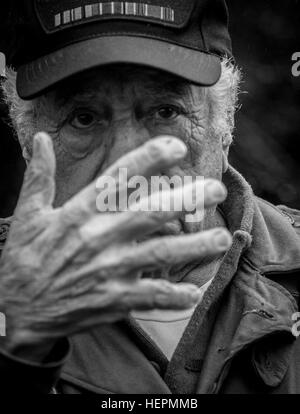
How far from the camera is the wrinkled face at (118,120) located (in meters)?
2.25

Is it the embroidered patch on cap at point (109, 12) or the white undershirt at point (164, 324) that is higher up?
the embroidered patch on cap at point (109, 12)

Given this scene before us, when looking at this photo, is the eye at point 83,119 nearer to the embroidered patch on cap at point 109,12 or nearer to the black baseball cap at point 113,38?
the black baseball cap at point 113,38

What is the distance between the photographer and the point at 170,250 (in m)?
1.59

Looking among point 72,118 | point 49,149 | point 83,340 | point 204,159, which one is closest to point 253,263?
point 204,159

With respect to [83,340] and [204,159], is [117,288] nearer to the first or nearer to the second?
[83,340]

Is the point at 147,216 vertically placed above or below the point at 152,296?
above

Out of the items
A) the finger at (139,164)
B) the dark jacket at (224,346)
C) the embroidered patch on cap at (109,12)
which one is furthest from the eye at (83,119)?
the finger at (139,164)

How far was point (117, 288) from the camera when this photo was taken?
5.34ft

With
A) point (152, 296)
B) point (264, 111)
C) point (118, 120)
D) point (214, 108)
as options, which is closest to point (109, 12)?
point (118, 120)

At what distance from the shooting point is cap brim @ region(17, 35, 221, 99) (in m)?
2.11

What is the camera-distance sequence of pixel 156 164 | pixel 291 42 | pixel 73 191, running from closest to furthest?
pixel 156 164
pixel 73 191
pixel 291 42

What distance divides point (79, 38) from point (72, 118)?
0.90 ft

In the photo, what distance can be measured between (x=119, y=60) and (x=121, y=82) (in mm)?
149

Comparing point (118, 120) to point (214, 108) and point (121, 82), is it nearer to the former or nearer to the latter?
point (121, 82)
